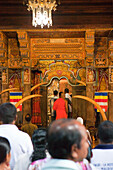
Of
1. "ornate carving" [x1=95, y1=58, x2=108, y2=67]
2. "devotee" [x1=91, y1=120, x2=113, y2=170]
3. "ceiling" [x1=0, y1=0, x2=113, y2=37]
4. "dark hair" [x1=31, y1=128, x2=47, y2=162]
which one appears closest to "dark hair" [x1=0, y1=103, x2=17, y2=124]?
"dark hair" [x1=31, y1=128, x2=47, y2=162]

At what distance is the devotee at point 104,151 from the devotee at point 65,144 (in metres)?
1.23

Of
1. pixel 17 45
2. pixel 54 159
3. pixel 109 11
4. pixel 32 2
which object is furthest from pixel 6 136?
pixel 17 45

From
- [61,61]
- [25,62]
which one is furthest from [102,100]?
[25,62]

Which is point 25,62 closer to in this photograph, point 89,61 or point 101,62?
point 89,61

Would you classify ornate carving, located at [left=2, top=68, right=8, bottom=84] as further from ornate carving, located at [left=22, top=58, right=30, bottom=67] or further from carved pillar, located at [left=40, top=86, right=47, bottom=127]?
carved pillar, located at [left=40, top=86, right=47, bottom=127]

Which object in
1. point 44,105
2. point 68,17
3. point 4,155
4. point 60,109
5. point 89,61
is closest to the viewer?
point 4,155

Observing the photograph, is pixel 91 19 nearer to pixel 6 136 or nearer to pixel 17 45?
pixel 17 45

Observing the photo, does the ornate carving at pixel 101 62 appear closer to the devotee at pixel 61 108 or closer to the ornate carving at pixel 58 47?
the ornate carving at pixel 58 47

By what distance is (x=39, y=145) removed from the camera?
216 cm

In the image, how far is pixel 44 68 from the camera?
9797 millimetres

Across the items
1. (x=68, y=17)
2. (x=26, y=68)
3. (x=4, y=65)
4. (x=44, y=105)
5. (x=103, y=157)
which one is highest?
(x=68, y=17)

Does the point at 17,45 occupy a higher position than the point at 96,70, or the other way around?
the point at 17,45

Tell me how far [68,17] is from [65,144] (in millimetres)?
7359

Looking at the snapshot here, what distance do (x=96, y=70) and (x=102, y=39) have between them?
3.97ft
